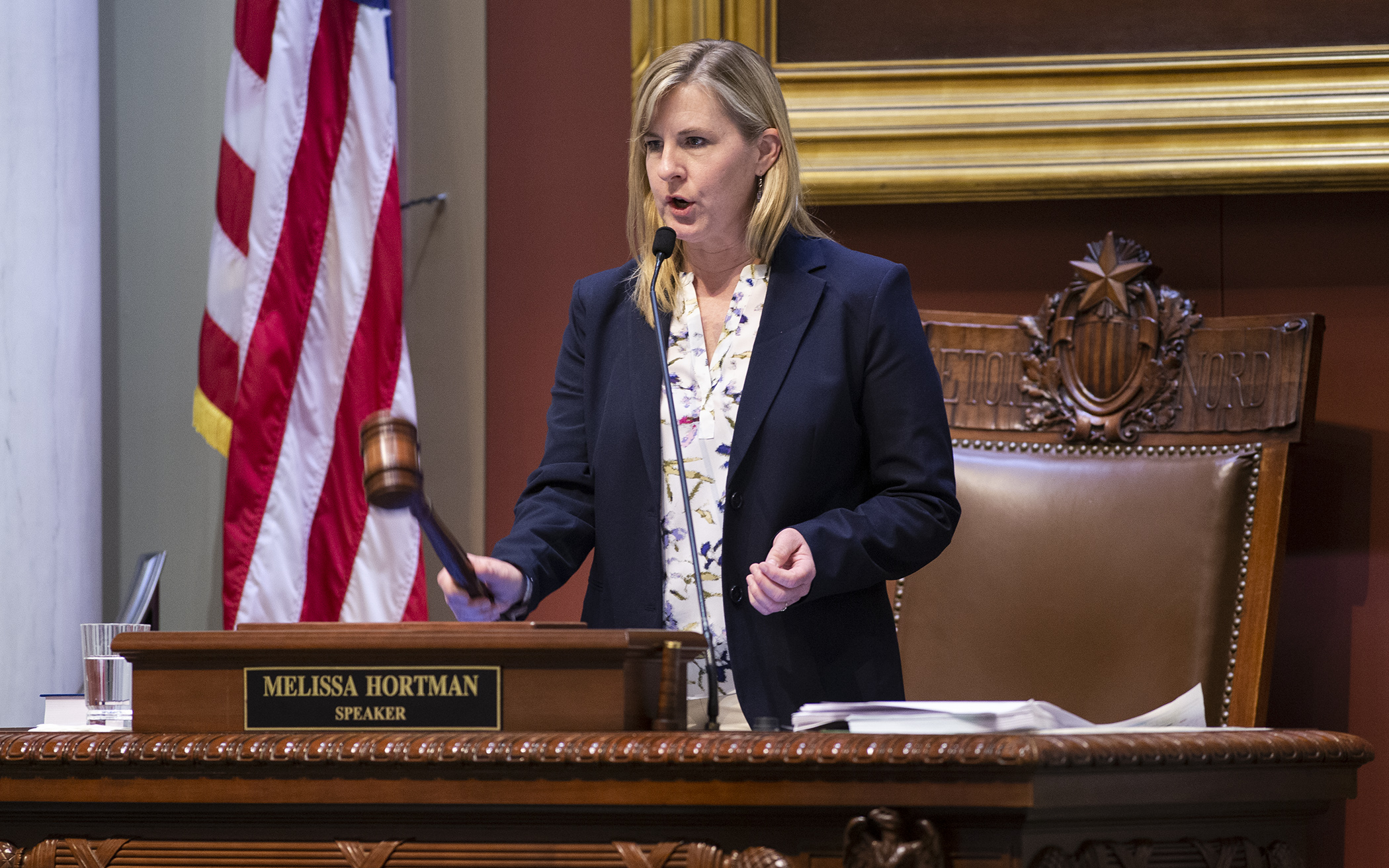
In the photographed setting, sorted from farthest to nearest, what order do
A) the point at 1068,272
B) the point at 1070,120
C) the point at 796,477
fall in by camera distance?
the point at 1068,272
the point at 1070,120
the point at 796,477

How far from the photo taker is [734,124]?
192 cm

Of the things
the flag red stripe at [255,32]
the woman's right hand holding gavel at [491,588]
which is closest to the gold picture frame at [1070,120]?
the flag red stripe at [255,32]

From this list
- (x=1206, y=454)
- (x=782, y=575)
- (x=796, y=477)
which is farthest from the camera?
(x=1206, y=454)

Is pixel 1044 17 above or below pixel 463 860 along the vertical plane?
above

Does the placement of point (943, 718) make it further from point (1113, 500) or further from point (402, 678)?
point (1113, 500)

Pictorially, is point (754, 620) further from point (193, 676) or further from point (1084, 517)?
point (1084, 517)

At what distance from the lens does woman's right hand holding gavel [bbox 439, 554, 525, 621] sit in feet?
5.06

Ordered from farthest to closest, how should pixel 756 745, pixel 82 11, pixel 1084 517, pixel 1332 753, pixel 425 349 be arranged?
pixel 425 349
pixel 82 11
pixel 1084 517
pixel 1332 753
pixel 756 745

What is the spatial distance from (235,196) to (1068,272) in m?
1.72

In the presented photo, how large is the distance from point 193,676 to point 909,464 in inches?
35.1

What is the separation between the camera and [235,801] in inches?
48.5

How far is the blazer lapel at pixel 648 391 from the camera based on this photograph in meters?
1.88

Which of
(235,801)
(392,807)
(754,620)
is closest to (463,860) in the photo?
(392,807)

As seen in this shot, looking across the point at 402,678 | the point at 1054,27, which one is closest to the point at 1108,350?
the point at 1054,27
